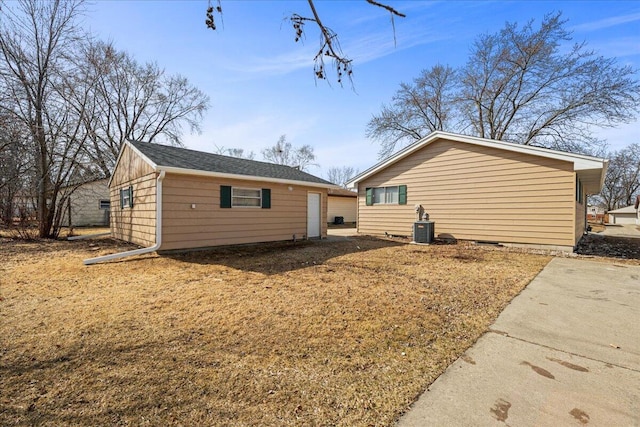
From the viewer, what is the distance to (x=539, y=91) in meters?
17.2

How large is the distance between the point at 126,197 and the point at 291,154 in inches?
1105

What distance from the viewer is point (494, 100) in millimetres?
19188

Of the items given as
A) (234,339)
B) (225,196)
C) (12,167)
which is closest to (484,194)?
(225,196)

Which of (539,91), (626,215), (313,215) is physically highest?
(539,91)

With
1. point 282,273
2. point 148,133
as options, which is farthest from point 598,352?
point 148,133

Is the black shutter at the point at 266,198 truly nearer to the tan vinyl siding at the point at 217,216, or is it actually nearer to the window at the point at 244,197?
the window at the point at 244,197

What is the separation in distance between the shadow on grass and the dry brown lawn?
37 cm

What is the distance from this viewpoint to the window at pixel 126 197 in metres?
9.46

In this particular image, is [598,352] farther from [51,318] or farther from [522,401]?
[51,318]

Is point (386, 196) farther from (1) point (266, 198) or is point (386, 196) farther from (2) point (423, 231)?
(1) point (266, 198)

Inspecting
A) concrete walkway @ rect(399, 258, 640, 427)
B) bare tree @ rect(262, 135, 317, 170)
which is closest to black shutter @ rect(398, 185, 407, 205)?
concrete walkway @ rect(399, 258, 640, 427)

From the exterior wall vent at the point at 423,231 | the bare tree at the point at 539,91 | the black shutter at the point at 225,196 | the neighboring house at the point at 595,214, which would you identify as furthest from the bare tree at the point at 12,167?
the neighboring house at the point at 595,214

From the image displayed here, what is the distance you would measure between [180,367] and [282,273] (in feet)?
11.1

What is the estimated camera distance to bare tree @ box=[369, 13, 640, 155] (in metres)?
14.4
